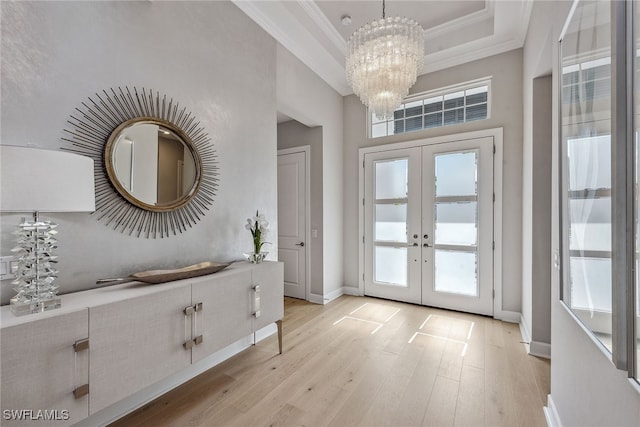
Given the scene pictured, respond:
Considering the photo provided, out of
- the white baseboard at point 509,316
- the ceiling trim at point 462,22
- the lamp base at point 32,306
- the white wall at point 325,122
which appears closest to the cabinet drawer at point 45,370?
the lamp base at point 32,306

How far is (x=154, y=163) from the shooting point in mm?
2033

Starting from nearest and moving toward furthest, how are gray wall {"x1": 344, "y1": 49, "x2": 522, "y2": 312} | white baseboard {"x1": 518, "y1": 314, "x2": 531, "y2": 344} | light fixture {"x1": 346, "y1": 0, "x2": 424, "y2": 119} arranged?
1. light fixture {"x1": 346, "y1": 0, "x2": 424, "y2": 119}
2. white baseboard {"x1": 518, "y1": 314, "x2": 531, "y2": 344}
3. gray wall {"x1": 344, "y1": 49, "x2": 522, "y2": 312}

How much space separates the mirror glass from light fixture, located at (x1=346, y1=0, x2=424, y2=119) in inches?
62.2

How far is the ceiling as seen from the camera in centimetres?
279

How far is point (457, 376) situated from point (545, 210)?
1.63 meters

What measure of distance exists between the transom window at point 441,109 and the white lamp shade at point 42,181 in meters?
3.69

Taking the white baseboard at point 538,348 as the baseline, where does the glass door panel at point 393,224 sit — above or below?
above

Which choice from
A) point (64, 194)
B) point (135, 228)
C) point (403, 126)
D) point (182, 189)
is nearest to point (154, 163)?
point (182, 189)

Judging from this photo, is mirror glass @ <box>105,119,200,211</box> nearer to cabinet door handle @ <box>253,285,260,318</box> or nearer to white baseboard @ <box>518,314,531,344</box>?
cabinet door handle @ <box>253,285,260,318</box>

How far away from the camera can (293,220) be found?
430 cm

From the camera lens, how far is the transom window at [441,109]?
3.50m

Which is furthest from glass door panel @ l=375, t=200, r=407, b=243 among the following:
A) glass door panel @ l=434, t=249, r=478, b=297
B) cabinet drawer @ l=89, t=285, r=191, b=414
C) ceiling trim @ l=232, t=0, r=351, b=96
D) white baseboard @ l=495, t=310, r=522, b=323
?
cabinet drawer @ l=89, t=285, r=191, b=414

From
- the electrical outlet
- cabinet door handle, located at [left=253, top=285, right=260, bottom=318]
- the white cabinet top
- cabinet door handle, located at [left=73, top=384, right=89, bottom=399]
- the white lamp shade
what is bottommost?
cabinet door handle, located at [left=73, top=384, right=89, bottom=399]

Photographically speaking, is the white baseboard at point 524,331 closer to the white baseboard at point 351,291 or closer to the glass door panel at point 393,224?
the glass door panel at point 393,224
